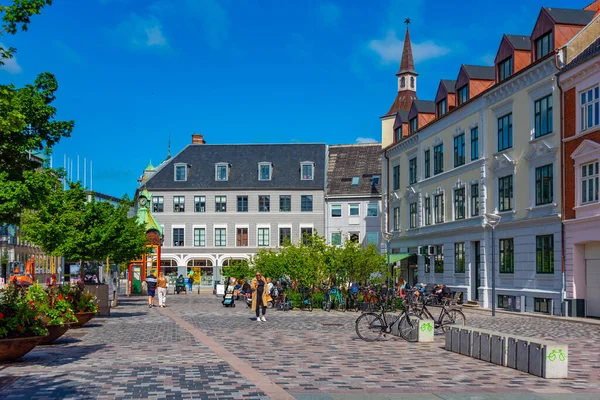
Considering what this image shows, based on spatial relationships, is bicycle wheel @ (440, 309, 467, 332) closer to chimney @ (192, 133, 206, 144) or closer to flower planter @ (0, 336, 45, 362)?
flower planter @ (0, 336, 45, 362)

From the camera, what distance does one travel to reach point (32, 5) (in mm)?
13703

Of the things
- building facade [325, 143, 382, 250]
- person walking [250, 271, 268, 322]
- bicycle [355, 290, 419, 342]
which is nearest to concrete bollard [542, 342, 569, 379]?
bicycle [355, 290, 419, 342]

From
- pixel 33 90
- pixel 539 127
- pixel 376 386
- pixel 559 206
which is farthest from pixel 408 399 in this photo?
pixel 539 127

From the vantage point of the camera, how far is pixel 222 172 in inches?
2778

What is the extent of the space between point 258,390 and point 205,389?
0.80 meters

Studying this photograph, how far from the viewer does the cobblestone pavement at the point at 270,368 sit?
1142cm

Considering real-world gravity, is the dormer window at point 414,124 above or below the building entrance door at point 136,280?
above

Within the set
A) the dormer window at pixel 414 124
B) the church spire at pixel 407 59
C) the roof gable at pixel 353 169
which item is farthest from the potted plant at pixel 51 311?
the church spire at pixel 407 59

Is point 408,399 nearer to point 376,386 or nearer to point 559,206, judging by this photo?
point 376,386

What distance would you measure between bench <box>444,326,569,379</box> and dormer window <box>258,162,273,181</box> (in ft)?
175

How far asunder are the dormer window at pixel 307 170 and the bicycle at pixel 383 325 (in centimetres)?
4913

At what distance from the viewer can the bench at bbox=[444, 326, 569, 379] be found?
13016 mm

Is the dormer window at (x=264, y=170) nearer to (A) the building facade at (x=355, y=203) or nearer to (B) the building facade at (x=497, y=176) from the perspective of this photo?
(A) the building facade at (x=355, y=203)

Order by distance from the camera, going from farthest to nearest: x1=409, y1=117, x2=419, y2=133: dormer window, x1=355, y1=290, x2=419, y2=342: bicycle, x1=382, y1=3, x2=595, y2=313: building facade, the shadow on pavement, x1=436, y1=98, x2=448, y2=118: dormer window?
x1=409, y1=117, x2=419, y2=133: dormer window, x1=436, y1=98, x2=448, y2=118: dormer window, x1=382, y1=3, x2=595, y2=313: building facade, x1=355, y1=290, x2=419, y2=342: bicycle, the shadow on pavement
